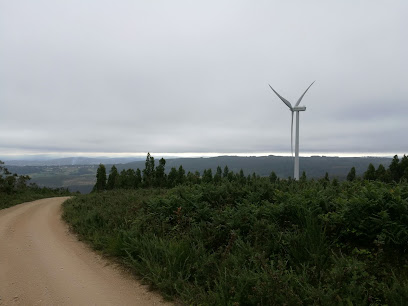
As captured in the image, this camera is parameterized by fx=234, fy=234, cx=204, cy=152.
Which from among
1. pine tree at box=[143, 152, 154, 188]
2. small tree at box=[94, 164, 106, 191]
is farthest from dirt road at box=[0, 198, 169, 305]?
small tree at box=[94, 164, 106, 191]

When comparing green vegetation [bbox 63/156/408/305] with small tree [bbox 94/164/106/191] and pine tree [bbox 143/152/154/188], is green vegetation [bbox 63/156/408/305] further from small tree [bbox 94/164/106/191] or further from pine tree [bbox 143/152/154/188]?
small tree [bbox 94/164/106/191]

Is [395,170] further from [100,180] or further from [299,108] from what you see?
[100,180]

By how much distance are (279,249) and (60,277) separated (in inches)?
212

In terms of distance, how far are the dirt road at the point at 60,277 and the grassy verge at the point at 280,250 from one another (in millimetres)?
428

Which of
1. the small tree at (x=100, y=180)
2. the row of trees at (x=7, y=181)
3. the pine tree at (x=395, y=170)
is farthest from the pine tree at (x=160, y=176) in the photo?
the pine tree at (x=395, y=170)

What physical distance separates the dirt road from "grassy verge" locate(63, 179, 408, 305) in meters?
0.43

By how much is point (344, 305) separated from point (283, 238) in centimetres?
228

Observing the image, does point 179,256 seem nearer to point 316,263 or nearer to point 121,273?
point 121,273

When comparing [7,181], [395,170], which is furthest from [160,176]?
[395,170]

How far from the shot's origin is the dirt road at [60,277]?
479cm

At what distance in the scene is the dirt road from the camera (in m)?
4.79

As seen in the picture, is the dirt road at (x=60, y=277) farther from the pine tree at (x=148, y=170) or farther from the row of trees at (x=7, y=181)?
the pine tree at (x=148, y=170)

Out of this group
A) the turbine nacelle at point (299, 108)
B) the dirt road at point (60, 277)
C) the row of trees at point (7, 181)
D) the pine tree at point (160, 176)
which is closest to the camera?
the dirt road at point (60, 277)

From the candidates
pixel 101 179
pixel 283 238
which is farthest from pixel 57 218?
pixel 101 179
